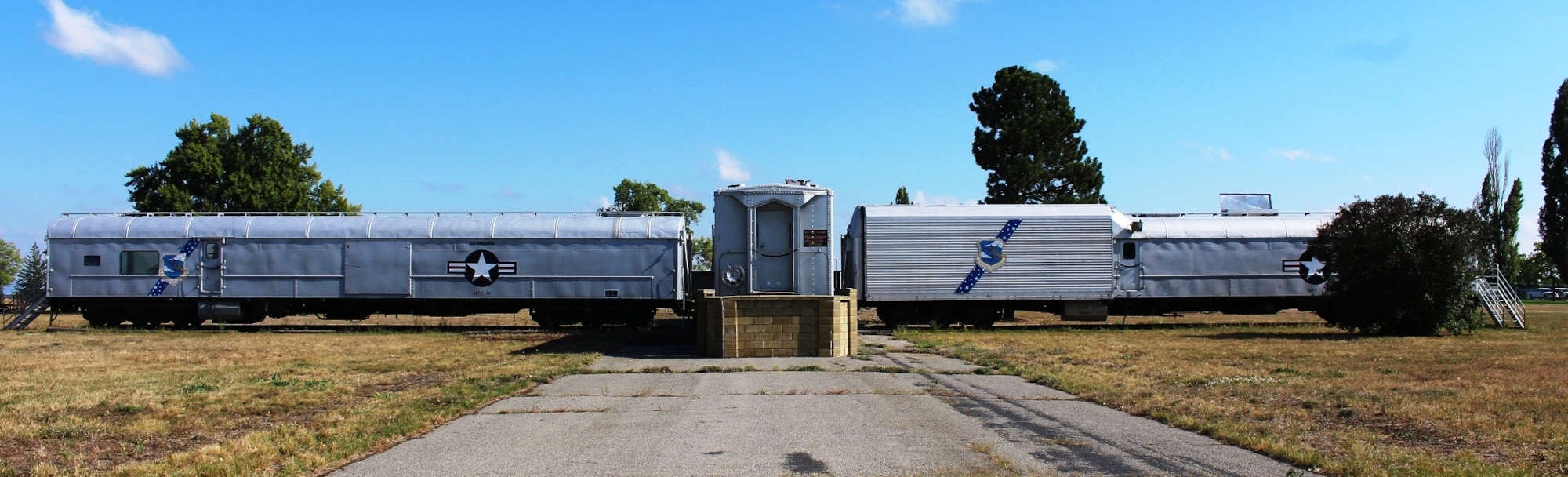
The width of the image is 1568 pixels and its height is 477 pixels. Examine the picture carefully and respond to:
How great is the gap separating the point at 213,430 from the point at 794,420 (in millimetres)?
4724

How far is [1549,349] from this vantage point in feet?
54.4

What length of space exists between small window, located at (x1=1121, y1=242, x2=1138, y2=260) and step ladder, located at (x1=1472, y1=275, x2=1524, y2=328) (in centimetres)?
756

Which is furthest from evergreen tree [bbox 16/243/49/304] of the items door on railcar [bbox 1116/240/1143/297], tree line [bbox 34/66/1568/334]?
door on railcar [bbox 1116/240/1143/297]

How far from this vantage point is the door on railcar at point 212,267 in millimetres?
25516

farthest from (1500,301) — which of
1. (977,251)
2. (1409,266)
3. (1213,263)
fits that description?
(977,251)

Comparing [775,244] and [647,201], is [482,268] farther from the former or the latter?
[647,201]

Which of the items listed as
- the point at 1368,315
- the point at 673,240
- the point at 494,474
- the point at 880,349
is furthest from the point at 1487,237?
the point at 494,474

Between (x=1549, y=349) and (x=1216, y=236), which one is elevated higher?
(x=1216, y=236)

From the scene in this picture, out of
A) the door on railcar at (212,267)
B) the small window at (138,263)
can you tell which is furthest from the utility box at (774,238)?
the small window at (138,263)

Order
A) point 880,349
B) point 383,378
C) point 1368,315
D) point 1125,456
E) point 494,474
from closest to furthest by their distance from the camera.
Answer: point 494,474, point 1125,456, point 383,378, point 880,349, point 1368,315

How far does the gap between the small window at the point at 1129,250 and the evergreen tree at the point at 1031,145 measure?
765 inches

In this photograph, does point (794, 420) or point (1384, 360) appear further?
point (1384, 360)

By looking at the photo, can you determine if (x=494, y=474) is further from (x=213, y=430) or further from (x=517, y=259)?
(x=517, y=259)

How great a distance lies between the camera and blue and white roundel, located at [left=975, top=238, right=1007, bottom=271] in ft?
81.9
